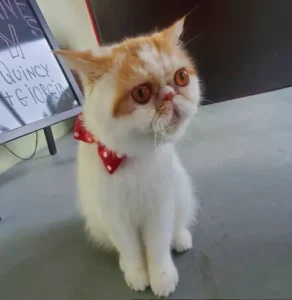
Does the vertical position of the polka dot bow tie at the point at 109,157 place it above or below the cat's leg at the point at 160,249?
above

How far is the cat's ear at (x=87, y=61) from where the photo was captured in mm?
505

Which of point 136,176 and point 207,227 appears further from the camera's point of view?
point 207,227

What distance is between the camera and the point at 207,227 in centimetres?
77

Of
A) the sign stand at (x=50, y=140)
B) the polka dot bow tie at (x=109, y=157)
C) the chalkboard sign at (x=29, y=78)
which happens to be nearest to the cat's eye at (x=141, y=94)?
the polka dot bow tie at (x=109, y=157)

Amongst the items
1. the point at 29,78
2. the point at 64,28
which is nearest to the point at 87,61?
the point at 29,78

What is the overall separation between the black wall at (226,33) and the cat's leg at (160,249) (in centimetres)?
43

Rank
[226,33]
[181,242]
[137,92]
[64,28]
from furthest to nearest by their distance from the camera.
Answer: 1. [64,28]
2. [226,33]
3. [181,242]
4. [137,92]

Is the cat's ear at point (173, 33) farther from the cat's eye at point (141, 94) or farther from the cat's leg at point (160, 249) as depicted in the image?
the cat's leg at point (160, 249)

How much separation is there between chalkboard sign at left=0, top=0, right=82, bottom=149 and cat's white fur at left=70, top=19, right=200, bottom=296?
1.63ft

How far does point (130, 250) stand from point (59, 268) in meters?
0.19

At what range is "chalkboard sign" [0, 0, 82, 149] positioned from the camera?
3.54ft

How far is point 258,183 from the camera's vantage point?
34.3 inches

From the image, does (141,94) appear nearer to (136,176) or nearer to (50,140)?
(136,176)

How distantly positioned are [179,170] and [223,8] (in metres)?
0.42
